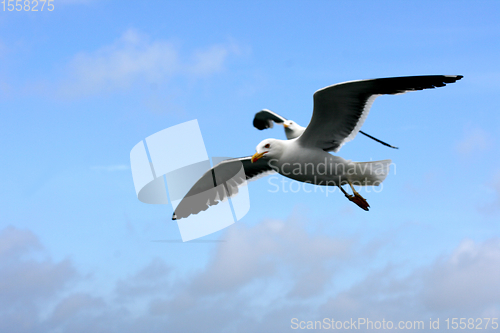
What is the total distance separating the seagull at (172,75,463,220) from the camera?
8.72 metres

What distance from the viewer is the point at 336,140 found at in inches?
392

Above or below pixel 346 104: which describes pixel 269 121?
above

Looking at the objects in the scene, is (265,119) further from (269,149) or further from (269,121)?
(269,149)

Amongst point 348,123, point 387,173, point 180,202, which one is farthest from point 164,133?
point 387,173

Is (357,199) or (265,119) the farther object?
(265,119)

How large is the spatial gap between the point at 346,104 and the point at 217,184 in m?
4.52

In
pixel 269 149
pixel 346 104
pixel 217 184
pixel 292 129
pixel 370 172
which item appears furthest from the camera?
pixel 292 129

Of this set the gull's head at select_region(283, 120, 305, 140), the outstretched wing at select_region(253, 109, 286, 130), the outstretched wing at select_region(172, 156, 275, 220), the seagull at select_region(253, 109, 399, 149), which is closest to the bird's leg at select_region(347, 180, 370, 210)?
the outstretched wing at select_region(172, 156, 275, 220)

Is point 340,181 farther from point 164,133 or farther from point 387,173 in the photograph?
point 164,133

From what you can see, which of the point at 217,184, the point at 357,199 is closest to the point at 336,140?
the point at 357,199

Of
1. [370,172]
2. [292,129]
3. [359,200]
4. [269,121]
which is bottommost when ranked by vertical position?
[359,200]

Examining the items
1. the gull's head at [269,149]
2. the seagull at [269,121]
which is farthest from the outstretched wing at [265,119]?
the gull's head at [269,149]

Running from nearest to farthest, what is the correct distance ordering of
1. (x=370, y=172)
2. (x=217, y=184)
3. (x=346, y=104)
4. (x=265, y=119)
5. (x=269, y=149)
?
(x=346, y=104) → (x=269, y=149) → (x=370, y=172) → (x=217, y=184) → (x=265, y=119)

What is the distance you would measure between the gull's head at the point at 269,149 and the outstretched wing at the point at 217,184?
169 cm
